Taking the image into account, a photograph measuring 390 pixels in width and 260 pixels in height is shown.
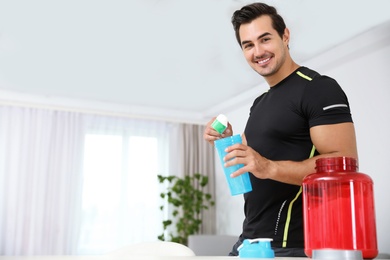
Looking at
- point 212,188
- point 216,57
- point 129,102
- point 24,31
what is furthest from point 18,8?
point 212,188

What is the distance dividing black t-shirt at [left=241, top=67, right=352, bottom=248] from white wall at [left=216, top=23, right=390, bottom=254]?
240cm

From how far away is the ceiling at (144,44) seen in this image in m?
2.97

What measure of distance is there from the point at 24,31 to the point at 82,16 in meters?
0.60

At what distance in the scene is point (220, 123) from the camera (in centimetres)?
98

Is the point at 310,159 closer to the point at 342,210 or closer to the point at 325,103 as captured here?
the point at 325,103

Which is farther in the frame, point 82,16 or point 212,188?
point 212,188

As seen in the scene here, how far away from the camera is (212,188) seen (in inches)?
224

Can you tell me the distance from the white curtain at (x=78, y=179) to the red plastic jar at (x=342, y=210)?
178 inches

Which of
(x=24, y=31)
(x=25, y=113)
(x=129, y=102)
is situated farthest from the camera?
(x=129, y=102)

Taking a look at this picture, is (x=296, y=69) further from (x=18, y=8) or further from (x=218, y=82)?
(x=218, y=82)

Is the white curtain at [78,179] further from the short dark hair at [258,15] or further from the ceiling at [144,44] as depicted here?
the short dark hair at [258,15]

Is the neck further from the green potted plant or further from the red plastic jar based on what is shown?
the green potted plant

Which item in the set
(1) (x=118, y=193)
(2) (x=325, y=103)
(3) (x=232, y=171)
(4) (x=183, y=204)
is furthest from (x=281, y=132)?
(1) (x=118, y=193)

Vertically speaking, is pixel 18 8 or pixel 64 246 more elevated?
pixel 18 8
